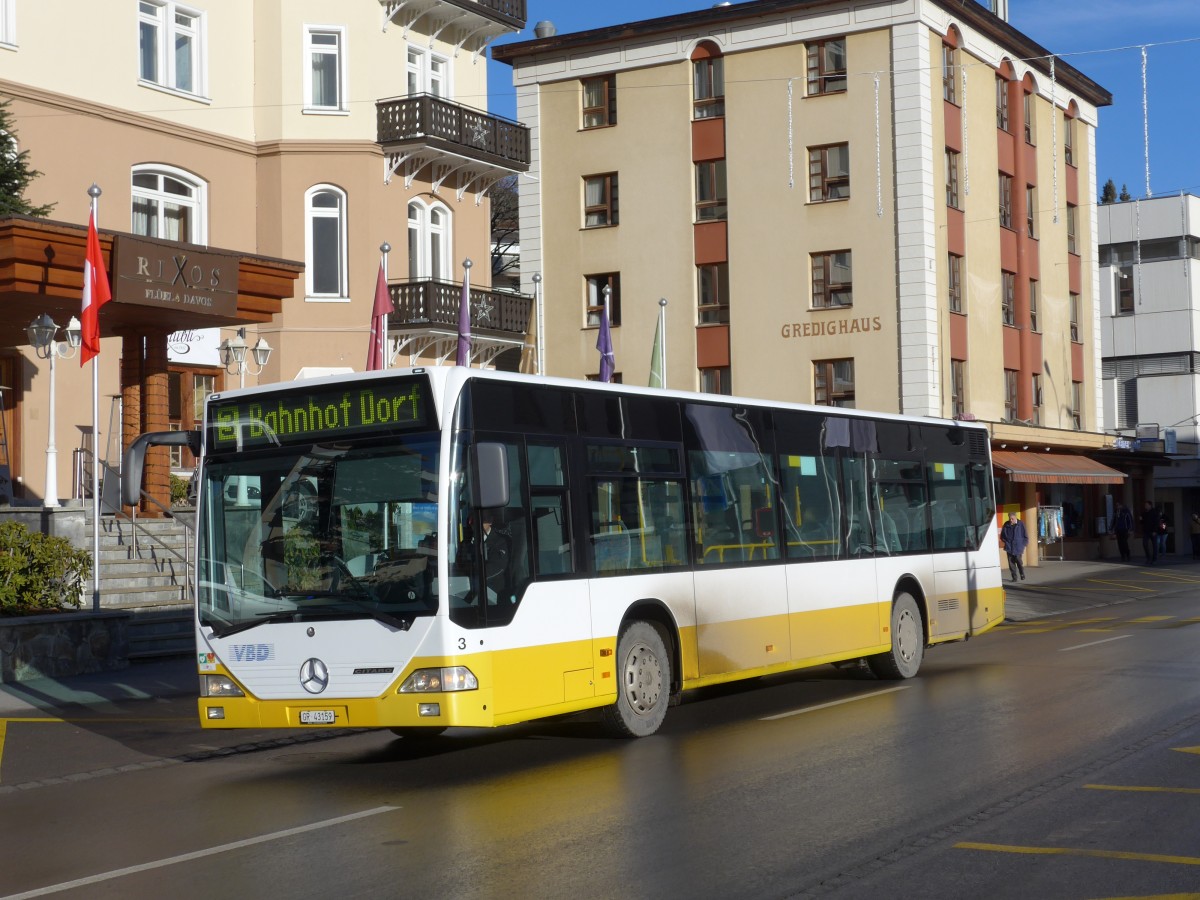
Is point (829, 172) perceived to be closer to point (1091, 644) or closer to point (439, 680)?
point (1091, 644)

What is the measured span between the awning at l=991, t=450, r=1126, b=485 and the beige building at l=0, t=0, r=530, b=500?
14.7 m

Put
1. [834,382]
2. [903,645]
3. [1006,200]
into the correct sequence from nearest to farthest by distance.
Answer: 1. [903,645]
2. [834,382]
3. [1006,200]

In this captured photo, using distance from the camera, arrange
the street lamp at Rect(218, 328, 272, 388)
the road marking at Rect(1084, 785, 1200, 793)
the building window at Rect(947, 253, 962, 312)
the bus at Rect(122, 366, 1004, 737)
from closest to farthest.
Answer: the road marking at Rect(1084, 785, 1200, 793), the bus at Rect(122, 366, 1004, 737), the street lamp at Rect(218, 328, 272, 388), the building window at Rect(947, 253, 962, 312)

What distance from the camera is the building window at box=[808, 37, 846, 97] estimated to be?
42781 mm

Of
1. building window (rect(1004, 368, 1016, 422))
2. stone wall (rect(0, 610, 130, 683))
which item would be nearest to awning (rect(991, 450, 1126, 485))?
building window (rect(1004, 368, 1016, 422))

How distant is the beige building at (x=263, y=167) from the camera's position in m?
28.2

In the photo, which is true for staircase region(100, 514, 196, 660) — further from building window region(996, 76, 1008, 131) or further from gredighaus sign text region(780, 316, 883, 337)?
building window region(996, 76, 1008, 131)

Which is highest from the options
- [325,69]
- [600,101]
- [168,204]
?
[600,101]

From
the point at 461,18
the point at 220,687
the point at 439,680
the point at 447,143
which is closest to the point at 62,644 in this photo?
the point at 220,687

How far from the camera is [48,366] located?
93.3 ft

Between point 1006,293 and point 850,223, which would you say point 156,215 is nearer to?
point 850,223

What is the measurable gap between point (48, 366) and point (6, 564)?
10788 millimetres

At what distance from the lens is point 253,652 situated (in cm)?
1105

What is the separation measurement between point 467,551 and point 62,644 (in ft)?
31.9
